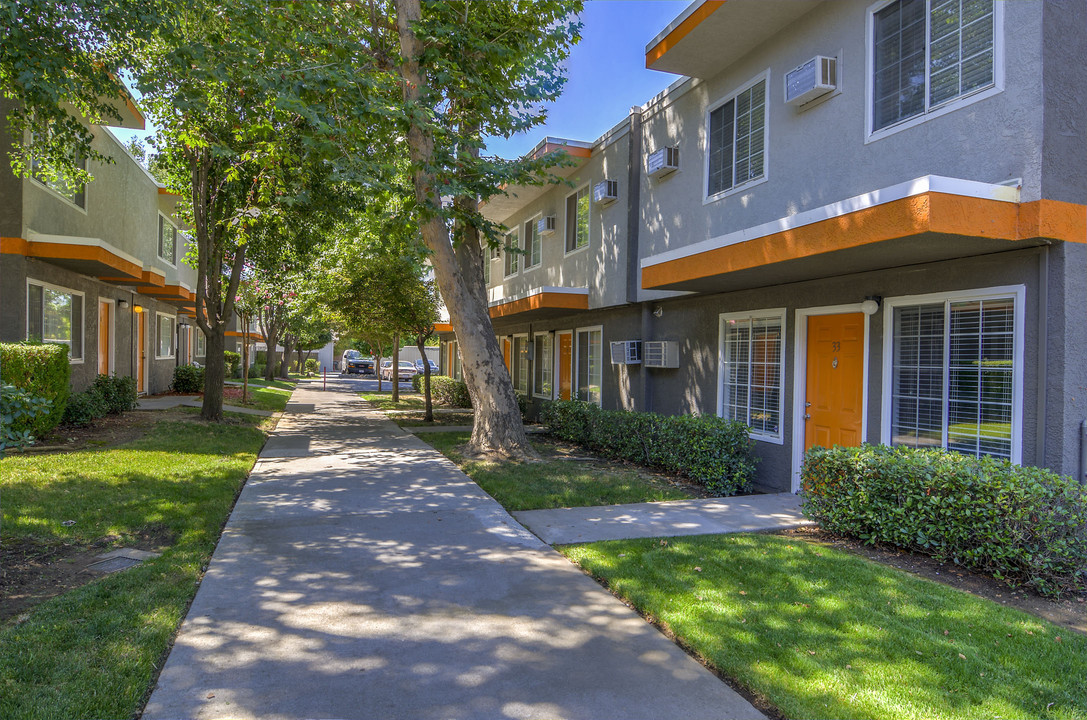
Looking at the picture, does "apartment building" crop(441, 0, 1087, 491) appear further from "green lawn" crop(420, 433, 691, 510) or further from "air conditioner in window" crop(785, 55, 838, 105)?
"green lawn" crop(420, 433, 691, 510)

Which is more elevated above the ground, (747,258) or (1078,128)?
(1078,128)

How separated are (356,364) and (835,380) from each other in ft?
149

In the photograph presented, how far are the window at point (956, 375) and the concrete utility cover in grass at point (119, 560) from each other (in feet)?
22.8

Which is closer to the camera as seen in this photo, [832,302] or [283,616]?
[283,616]

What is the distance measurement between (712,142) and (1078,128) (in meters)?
4.55

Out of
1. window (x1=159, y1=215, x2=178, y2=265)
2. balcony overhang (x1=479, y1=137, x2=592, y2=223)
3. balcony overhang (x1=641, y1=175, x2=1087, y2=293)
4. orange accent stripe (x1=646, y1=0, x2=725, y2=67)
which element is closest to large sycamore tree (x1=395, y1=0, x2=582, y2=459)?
balcony overhang (x1=479, y1=137, x2=592, y2=223)

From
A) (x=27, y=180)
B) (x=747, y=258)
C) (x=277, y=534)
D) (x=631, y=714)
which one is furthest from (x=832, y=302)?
(x=27, y=180)

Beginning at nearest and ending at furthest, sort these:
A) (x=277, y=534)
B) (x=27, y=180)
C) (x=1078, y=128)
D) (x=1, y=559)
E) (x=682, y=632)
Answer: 1. (x=682, y=632)
2. (x=1, y=559)
3. (x=1078, y=128)
4. (x=277, y=534)
5. (x=27, y=180)

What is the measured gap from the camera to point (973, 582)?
4777 mm

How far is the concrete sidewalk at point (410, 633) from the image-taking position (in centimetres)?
310

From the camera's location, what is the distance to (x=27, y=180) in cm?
1153

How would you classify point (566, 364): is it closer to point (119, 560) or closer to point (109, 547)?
point (109, 547)

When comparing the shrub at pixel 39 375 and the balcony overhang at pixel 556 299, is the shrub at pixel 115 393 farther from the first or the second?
the balcony overhang at pixel 556 299

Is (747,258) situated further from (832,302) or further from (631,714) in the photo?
(631,714)
